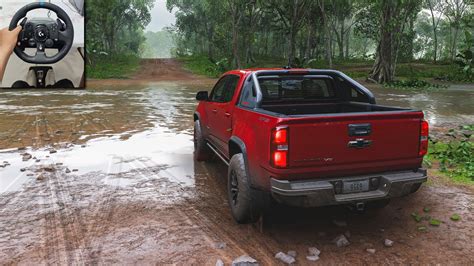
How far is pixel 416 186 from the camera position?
Result: 406cm

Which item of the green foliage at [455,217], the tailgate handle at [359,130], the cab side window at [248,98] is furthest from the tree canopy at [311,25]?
the tailgate handle at [359,130]

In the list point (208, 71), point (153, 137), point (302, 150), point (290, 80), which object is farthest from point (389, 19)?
point (302, 150)

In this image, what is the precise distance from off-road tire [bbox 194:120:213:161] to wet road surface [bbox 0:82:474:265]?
0.29 meters

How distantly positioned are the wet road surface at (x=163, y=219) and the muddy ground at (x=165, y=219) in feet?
0.04

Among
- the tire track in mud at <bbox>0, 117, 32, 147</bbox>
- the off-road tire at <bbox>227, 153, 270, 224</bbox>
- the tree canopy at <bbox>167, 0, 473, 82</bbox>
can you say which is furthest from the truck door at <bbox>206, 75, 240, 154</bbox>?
the tree canopy at <bbox>167, 0, 473, 82</bbox>

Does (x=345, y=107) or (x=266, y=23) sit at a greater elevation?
(x=266, y=23)

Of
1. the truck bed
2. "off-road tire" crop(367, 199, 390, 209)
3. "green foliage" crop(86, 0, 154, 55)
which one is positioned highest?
"green foliage" crop(86, 0, 154, 55)

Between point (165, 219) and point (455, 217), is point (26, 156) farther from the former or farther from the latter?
point (455, 217)

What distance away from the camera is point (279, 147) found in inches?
144

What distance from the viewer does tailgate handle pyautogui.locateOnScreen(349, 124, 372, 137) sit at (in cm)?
378

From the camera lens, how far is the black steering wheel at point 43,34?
7.58 meters

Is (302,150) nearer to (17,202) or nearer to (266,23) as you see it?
(17,202)

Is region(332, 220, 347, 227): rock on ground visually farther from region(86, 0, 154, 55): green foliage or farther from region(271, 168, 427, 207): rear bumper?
region(86, 0, 154, 55): green foliage

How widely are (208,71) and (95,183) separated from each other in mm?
32250
